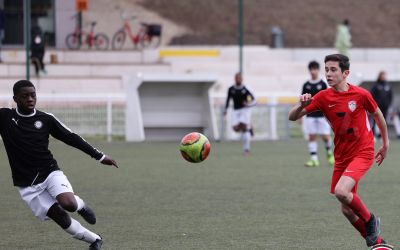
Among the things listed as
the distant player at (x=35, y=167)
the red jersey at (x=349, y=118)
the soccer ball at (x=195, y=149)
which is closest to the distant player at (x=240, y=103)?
the soccer ball at (x=195, y=149)

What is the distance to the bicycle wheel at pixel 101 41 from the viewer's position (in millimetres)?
34531

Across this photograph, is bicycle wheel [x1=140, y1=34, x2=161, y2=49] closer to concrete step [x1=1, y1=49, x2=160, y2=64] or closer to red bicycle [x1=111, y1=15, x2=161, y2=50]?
red bicycle [x1=111, y1=15, x2=161, y2=50]

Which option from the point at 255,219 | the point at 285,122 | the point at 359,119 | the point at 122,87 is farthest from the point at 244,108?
the point at 359,119

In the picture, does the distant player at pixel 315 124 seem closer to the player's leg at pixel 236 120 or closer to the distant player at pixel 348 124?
the player's leg at pixel 236 120

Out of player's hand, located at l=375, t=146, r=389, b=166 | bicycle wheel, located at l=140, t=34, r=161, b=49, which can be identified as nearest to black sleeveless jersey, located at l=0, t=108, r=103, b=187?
player's hand, located at l=375, t=146, r=389, b=166

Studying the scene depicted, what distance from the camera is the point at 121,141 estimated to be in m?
25.7

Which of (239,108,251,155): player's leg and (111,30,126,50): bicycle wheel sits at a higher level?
(111,30,126,50): bicycle wheel

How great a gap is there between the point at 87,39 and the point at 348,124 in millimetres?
25819

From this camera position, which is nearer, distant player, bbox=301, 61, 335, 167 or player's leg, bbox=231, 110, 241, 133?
distant player, bbox=301, 61, 335, 167

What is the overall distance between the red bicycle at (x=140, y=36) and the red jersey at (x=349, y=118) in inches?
1038

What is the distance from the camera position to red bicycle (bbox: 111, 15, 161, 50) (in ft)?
116

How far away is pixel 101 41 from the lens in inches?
1371

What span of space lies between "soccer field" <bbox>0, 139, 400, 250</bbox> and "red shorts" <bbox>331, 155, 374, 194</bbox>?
2.73 ft

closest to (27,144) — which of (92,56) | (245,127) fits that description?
(245,127)
